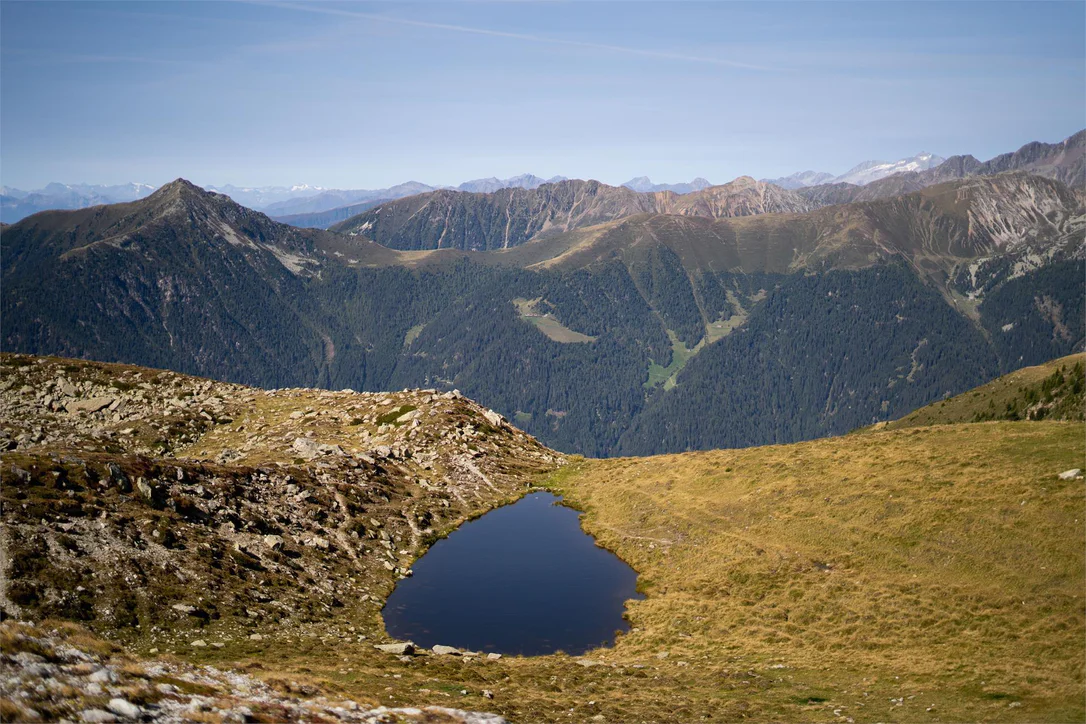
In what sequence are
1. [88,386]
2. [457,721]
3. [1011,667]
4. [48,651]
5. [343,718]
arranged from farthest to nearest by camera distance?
1. [88,386]
2. [1011,667]
3. [457,721]
4. [343,718]
5. [48,651]

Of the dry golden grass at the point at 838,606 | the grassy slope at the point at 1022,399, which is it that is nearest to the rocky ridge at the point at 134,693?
the dry golden grass at the point at 838,606

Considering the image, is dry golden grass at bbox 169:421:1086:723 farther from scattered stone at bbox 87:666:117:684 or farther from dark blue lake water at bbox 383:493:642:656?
scattered stone at bbox 87:666:117:684

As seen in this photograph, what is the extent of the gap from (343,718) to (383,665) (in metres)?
13.8

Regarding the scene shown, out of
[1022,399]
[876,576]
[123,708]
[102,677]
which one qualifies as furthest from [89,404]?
[1022,399]

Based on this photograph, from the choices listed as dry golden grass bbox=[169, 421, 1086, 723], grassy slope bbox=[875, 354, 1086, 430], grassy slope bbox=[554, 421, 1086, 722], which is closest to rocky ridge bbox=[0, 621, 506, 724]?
dry golden grass bbox=[169, 421, 1086, 723]

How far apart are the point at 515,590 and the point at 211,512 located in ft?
79.7

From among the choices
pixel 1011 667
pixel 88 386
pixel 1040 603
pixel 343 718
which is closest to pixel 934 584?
pixel 1040 603

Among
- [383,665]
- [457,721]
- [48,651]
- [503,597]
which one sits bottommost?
[503,597]

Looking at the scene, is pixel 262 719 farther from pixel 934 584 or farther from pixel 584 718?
pixel 934 584

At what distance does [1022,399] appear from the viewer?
139750 millimetres

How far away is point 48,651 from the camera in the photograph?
73.0 feet

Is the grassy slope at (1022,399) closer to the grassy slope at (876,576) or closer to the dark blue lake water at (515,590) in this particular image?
the grassy slope at (876,576)

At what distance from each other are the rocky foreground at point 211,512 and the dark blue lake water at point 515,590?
94.7 inches

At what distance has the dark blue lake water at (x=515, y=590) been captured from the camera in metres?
49.5
